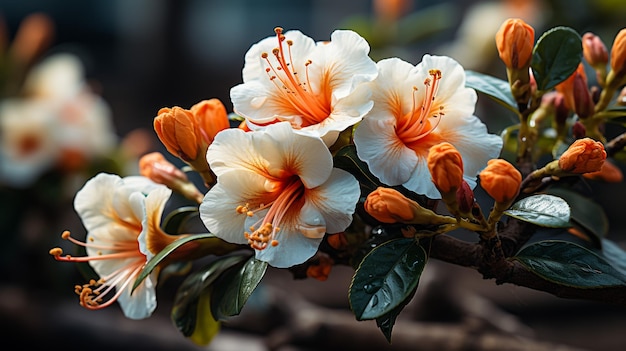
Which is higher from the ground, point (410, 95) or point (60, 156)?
point (410, 95)

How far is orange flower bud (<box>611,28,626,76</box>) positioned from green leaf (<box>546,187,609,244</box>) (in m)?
0.11

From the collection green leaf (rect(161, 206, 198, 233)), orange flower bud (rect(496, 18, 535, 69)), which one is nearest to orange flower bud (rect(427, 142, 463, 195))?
orange flower bud (rect(496, 18, 535, 69))

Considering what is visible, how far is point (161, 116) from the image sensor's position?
0.51m

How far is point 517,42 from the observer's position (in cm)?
53

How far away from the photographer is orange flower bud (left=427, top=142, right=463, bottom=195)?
0.45 meters

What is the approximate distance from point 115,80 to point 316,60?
Answer: 2.54 meters

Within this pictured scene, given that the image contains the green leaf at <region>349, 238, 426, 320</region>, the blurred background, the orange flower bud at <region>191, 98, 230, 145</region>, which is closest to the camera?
the green leaf at <region>349, 238, 426, 320</region>

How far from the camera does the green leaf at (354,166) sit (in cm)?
48

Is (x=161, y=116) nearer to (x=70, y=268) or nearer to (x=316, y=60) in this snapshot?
(x=316, y=60)

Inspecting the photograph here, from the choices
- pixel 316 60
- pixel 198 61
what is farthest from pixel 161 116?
pixel 198 61

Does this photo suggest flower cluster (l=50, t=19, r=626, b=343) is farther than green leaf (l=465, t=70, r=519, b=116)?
No

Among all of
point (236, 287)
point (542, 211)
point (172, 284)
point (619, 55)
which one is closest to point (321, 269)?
point (236, 287)

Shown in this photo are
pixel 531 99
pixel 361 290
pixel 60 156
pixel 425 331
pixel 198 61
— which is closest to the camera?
pixel 361 290

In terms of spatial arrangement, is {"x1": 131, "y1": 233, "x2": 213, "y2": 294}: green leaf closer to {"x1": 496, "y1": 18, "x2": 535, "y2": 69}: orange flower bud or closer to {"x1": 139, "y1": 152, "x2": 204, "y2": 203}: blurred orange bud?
{"x1": 139, "y1": 152, "x2": 204, "y2": 203}: blurred orange bud
